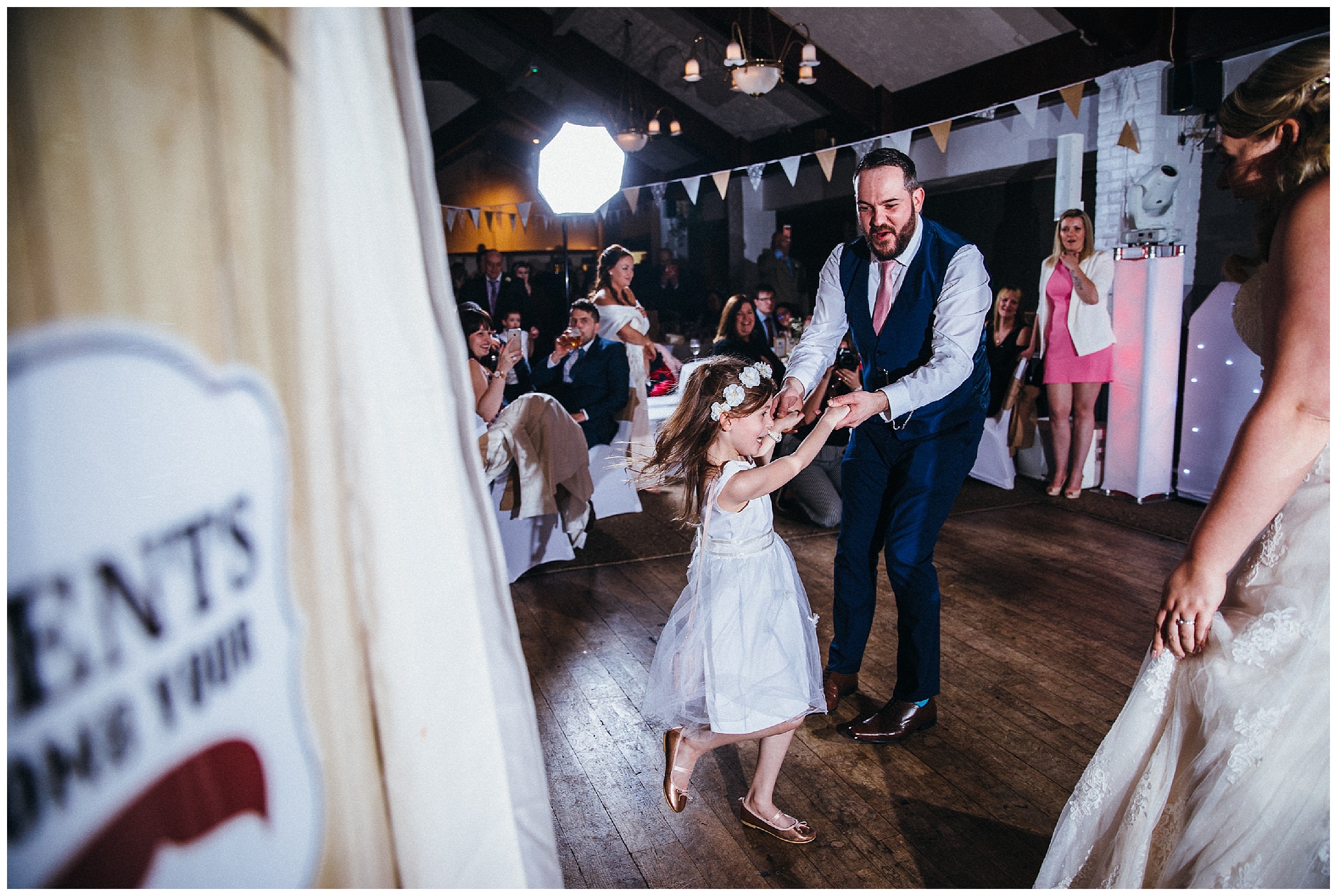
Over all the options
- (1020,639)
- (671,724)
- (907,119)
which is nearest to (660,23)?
(907,119)

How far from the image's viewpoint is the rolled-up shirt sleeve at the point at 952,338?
199cm

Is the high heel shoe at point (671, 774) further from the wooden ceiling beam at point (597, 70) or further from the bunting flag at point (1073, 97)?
the wooden ceiling beam at point (597, 70)

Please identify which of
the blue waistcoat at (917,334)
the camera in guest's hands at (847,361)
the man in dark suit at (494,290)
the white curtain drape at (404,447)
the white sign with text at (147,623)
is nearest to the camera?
the white sign with text at (147,623)

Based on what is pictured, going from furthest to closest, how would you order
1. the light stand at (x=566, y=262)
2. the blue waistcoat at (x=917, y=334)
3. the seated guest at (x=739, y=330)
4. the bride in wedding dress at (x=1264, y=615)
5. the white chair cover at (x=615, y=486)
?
the light stand at (x=566, y=262) < the seated guest at (x=739, y=330) < the white chair cover at (x=615, y=486) < the blue waistcoat at (x=917, y=334) < the bride in wedding dress at (x=1264, y=615)

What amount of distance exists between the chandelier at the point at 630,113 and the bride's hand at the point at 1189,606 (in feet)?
26.6

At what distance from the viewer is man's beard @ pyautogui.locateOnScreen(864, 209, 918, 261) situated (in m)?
2.07

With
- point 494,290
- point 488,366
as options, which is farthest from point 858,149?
point 488,366

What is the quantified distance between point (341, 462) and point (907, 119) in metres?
8.17

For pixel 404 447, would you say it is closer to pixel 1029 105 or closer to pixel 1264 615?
pixel 1264 615

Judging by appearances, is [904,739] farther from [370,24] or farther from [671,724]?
[370,24]

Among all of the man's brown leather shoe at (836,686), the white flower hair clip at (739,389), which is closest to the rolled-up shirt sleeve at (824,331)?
the white flower hair clip at (739,389)

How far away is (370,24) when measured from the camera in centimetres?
74

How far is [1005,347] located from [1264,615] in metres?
3.98

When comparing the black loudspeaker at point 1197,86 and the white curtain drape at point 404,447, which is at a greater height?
the black loudspeaker at point 1197,86
